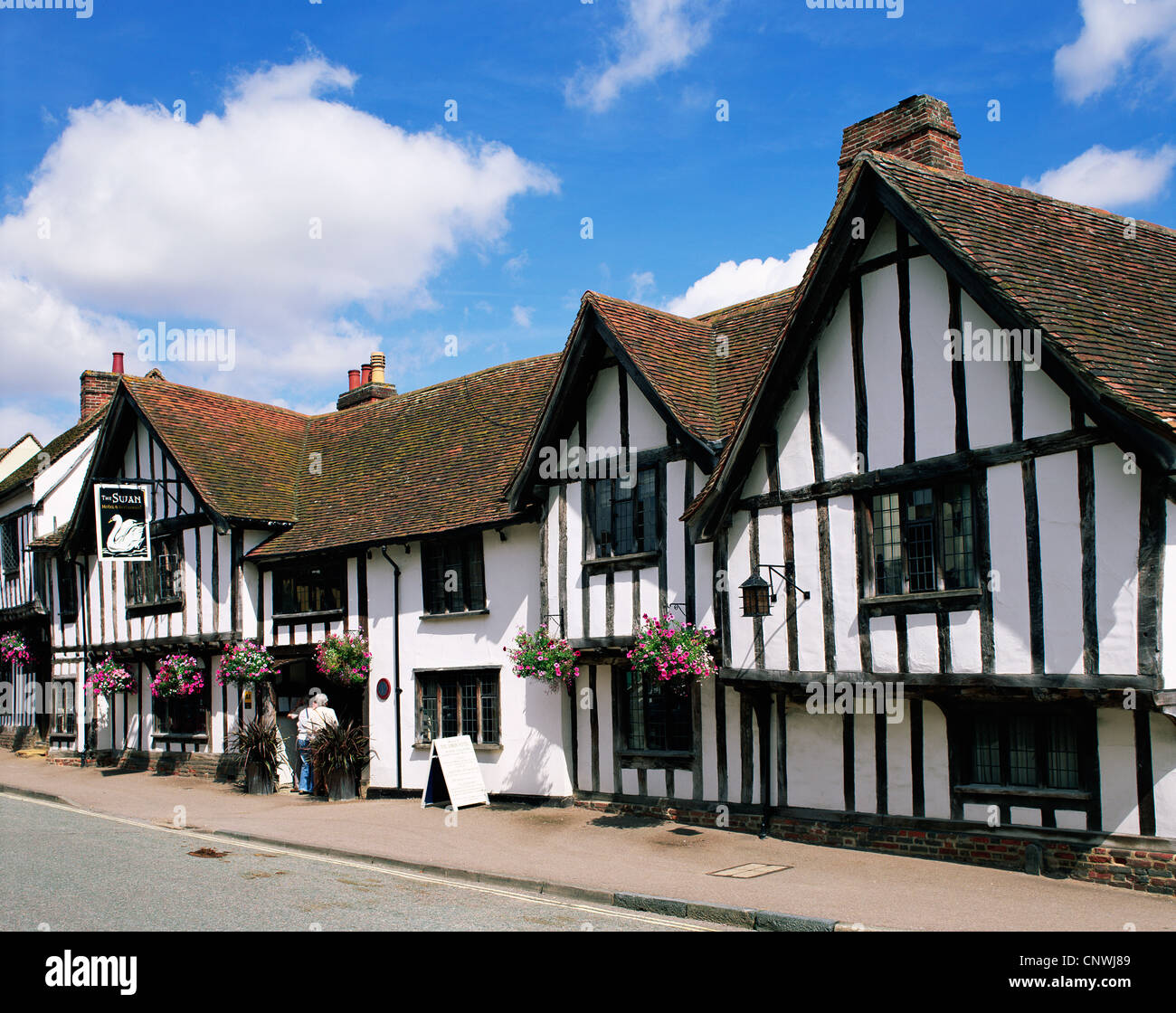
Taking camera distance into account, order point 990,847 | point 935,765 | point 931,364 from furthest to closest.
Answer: point 935,765 < point 931,364 < point 990,847

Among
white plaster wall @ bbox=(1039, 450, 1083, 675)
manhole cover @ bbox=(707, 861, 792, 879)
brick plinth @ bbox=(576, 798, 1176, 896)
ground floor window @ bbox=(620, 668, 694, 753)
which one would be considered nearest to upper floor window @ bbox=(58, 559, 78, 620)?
ground floor window @ bbox=(620, 668, 694, 753)

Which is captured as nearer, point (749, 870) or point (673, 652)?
point (749, 870)

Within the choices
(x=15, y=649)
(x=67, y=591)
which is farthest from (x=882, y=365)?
(x=15, y=649)

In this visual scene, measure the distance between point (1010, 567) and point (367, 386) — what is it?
734 inches

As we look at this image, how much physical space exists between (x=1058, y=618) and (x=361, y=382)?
20.2 m

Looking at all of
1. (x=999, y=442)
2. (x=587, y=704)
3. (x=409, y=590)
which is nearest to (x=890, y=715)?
(x=999, y=442)

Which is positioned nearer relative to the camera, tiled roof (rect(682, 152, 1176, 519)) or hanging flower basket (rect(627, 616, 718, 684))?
tiled roof (rect(682, 152, 1176, 519))

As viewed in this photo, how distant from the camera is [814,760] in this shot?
13406mm

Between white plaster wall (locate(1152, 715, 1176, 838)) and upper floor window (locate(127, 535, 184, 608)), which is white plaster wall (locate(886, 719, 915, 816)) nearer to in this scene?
white plaster wall (locate(1152, 715, 1176, 838))

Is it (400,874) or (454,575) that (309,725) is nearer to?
(454,575)

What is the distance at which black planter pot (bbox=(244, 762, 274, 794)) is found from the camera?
19.8 metres

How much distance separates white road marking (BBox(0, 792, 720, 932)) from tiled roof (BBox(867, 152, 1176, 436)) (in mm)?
6236
